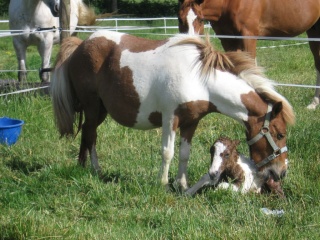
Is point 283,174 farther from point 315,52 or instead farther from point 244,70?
point 315,52

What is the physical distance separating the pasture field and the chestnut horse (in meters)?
1.15

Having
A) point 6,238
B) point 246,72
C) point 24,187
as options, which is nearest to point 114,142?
point 24,187

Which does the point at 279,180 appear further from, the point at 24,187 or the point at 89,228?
the point at 24,187

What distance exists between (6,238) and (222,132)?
3377 mm

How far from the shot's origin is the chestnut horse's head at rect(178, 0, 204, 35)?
702 centimetres

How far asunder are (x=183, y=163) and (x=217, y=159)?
364mm

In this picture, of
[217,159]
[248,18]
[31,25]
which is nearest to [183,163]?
[217,159]

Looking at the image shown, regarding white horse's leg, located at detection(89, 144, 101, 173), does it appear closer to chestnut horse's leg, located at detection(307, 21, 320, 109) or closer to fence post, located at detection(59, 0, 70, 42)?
fence post, located at detection(59, 0, 70, 42)

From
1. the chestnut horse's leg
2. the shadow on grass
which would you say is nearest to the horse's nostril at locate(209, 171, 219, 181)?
the shadow on grass

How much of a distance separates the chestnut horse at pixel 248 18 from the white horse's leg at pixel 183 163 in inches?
93.1

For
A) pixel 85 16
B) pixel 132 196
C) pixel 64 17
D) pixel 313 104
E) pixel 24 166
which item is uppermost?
pixel 64 17

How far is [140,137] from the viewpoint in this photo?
260 inches

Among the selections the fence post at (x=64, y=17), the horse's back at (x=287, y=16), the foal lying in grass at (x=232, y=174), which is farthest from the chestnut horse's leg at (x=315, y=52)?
the foal lying in grass at (x=232, y=174)

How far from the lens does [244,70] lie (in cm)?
471
